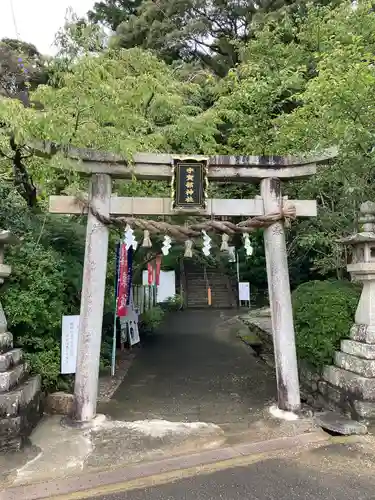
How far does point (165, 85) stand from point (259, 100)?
3.50m

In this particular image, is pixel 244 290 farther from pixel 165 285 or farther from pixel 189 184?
pixel 189 184

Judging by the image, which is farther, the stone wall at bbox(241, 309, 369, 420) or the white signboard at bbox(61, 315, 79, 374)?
the white signboard at bbox(61, 315, 79, 374)

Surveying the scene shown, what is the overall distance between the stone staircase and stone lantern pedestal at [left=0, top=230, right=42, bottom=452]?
21413 mm

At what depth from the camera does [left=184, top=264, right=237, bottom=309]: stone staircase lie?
27281 mm

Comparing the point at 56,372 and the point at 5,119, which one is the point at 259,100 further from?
the point at 56,372

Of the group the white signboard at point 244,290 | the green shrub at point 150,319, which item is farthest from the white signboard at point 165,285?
the white signboard at point 244,290

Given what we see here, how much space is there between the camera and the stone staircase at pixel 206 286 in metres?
27.3

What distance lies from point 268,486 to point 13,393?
3.28 m

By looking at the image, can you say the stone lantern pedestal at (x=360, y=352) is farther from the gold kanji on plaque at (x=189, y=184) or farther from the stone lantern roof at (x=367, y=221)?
the gold kanji on plaque at (x=189, y=184)

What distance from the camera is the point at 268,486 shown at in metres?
4.07

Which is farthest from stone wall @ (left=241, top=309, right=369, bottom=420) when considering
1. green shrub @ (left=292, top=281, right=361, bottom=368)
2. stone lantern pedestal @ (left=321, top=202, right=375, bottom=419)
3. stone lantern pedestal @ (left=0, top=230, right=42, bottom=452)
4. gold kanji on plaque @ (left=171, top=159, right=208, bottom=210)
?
stone lantern pedestal @ (left=0, top=230, right=42, bottom=452)

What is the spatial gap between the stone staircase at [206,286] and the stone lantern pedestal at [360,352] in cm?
2052

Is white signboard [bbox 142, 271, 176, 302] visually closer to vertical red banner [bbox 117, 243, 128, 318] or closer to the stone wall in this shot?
vertical red banner [bbox 117, 243, 128, 318]

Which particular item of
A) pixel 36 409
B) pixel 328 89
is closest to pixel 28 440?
pixel 36 409
